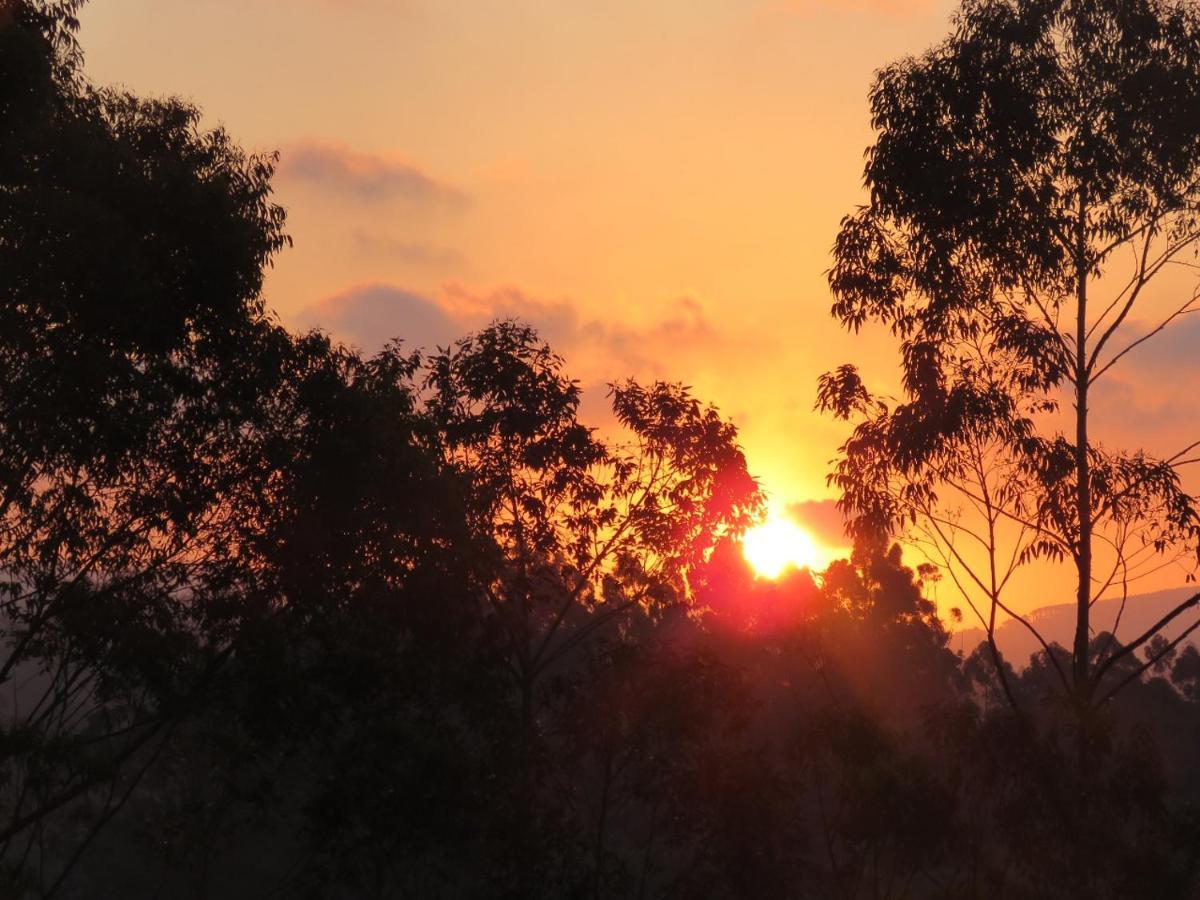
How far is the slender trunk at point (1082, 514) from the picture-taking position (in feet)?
67.8

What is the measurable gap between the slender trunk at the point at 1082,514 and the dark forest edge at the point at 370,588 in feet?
1.06

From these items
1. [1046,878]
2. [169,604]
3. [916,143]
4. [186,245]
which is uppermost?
[916,143]

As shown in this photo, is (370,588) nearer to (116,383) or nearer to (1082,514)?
(116,383)

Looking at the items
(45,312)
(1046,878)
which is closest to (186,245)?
(45,312)

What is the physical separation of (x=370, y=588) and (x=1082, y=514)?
11213mm

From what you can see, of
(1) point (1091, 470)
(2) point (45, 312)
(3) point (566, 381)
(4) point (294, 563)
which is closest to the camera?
(2) point (45, 312)

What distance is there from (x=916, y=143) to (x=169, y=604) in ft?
45.8

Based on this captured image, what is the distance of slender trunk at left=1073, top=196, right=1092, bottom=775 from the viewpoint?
20672 mm

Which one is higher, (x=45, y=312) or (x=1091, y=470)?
(x=1091, y=470)

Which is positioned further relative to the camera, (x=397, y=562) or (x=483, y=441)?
(x=483, y=441)

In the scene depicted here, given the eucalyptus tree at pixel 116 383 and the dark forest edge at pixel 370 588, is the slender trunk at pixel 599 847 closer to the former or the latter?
the dark forest edge at pixel 370 588

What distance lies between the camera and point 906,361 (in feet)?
73.6

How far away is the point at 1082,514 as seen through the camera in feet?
69.3

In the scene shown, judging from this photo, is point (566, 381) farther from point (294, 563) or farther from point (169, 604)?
point (169, 604)
